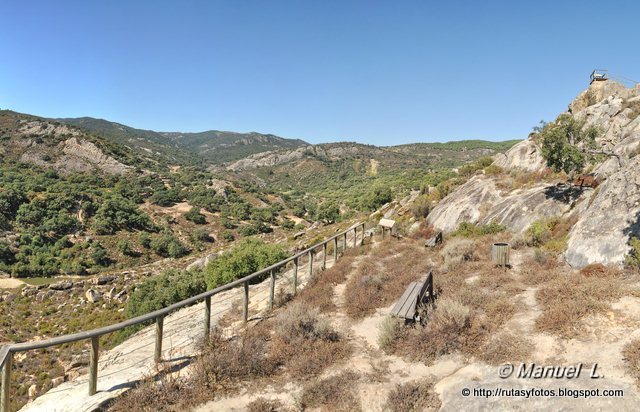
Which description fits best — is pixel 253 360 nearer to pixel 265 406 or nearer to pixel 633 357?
pixel 265 406

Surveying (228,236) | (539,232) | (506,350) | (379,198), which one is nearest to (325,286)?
(506,350)

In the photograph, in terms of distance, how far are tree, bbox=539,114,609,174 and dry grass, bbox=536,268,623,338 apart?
24.3 feet

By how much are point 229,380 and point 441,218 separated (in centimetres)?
1602

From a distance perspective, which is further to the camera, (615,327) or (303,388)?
(615,327)

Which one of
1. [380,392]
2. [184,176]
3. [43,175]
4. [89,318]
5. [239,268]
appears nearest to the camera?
[380,392]

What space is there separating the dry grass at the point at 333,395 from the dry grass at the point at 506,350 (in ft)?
7.75

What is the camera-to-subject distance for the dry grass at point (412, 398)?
4.93 meters

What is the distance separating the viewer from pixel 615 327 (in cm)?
610

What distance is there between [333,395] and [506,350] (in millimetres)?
3137

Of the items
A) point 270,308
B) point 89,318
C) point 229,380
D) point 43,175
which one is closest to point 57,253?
point 89,318

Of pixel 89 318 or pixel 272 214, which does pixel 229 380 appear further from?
pixel 272 214

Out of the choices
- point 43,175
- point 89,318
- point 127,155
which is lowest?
point 89,318

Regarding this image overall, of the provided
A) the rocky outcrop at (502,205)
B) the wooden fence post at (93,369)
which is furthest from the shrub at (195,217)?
the wooden fence post at (93,369)

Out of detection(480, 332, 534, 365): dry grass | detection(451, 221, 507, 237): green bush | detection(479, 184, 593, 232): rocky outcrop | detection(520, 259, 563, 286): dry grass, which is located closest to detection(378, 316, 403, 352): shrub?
detection(480, 332, 534, 365): dry grass
